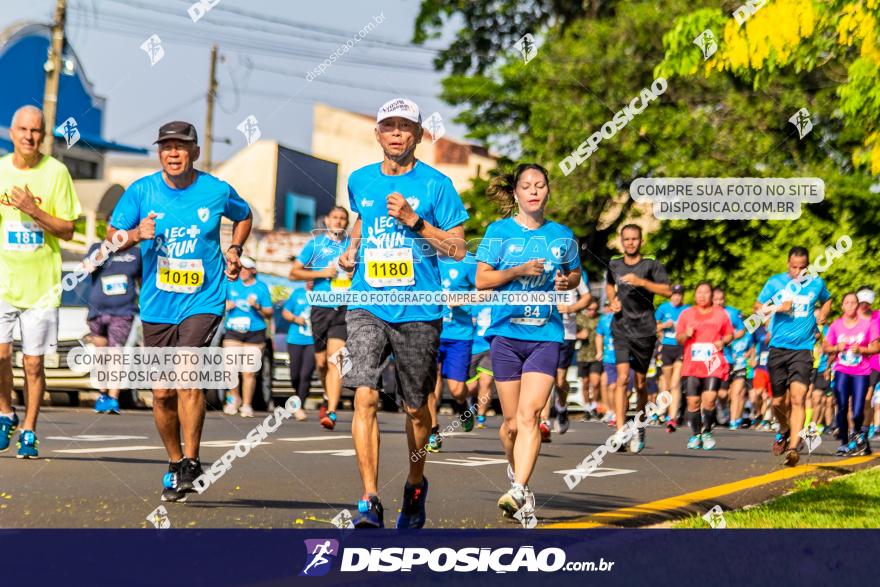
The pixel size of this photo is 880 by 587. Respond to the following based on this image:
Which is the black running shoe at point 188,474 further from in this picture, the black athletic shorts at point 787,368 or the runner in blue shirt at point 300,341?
the runner in blue shirt at point 300,341

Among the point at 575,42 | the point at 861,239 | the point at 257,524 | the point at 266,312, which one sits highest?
the point at 575,42

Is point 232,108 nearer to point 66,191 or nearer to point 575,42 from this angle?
point 66,191

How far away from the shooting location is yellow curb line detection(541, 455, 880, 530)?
7.46 m

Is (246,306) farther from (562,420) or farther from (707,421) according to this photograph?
(707,421)

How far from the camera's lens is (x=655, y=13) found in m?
24.8

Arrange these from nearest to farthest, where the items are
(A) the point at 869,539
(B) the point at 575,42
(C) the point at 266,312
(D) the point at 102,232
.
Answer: (A) the point at 869,539
(C) the point at 266,312
(D) the point at 102,232
(B) the point at 575,42

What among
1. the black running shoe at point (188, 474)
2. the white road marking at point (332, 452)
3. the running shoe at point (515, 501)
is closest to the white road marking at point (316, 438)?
the white road marking at point (332, 452)

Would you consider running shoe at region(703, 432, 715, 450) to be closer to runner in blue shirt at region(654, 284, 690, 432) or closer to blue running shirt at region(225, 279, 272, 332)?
runner in blue shirt at region(654, 284, 690, 432)

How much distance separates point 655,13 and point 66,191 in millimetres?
17070

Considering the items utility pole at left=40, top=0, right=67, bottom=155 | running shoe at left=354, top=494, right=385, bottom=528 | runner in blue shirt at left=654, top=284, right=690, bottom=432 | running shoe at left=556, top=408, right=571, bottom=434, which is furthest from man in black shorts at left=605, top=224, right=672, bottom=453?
running shoe at left=354, top=494, right=385, bottom=528

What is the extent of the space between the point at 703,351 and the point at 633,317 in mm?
1950

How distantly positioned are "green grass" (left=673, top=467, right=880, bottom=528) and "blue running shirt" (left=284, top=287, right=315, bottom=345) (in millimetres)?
6314

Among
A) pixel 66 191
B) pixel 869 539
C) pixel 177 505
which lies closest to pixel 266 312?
pixel 66 191

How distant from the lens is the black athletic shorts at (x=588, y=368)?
2305 centimetres
